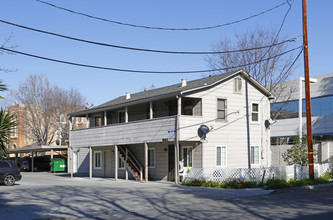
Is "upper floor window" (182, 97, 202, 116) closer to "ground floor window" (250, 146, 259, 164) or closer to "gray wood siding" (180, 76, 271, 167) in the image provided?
"gray wood siding" (180, 76, 271, 167)

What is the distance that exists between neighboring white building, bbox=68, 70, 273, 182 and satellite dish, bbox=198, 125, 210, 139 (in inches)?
8.5

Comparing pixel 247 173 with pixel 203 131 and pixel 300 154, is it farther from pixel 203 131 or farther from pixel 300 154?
pixel 300 154

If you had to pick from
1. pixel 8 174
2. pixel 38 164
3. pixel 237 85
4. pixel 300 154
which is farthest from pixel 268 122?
pixel 38 164

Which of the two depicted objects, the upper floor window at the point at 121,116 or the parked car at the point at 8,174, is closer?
the parked car at the point at 8,174

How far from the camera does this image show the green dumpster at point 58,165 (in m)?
44.5

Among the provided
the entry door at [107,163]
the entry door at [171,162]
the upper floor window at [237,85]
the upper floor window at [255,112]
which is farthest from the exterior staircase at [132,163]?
the upper floor window at [255,112]

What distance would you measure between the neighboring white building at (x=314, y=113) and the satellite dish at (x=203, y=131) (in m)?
15.9

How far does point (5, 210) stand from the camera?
14984mm

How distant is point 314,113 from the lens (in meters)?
Answer: 40.8

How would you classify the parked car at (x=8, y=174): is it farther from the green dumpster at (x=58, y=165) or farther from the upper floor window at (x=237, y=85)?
the green dumpster at (x=58, y=165)

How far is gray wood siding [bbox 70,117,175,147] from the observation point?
26.4m

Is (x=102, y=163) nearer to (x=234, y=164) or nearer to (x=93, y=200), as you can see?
(x=234, y=164)

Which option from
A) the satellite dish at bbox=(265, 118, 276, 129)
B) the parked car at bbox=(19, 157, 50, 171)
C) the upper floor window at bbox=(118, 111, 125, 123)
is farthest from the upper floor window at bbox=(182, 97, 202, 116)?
the parked car at bbox=(19, 157, 50, 171)

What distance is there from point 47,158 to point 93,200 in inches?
1330
